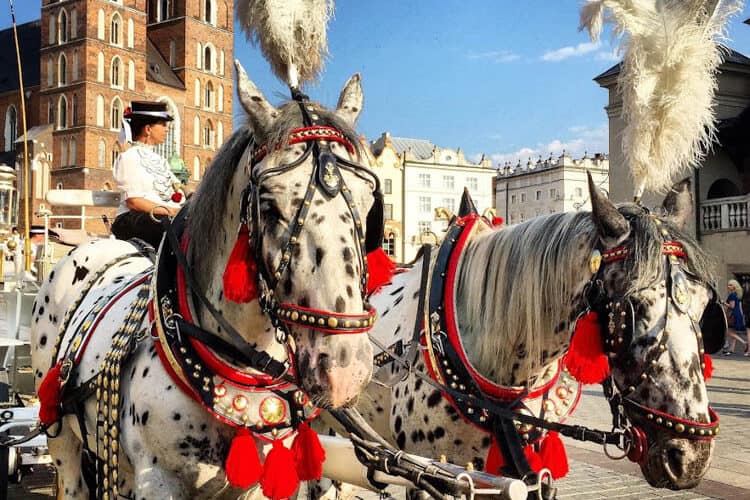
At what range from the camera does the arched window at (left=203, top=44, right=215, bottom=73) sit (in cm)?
5872

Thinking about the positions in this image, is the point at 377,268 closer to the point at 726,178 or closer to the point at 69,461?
the point at 69,461

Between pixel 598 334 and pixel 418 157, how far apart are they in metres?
73.1

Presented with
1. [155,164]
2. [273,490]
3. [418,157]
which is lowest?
[273,490]

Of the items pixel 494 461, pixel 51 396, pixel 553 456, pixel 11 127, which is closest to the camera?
pixel 51 396

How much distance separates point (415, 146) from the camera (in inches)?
3076

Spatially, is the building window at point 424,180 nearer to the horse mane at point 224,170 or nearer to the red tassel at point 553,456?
the red tassel at point 553,456

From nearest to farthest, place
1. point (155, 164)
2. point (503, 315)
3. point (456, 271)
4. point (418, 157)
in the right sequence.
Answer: point (503, 315) < point (456, 271) < point (155, 164) < point (418, 157)

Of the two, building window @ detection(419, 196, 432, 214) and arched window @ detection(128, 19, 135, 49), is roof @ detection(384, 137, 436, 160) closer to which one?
building window @ detection(419, 196, 432, 214)

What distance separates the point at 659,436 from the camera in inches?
105

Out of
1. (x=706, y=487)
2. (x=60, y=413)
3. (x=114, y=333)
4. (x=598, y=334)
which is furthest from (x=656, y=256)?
(x=706, y=487)

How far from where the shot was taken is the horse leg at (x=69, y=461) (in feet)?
11.2

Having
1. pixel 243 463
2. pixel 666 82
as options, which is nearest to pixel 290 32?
pixel 243 463

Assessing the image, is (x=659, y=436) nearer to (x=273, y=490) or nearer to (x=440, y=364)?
(x=440, y=364)

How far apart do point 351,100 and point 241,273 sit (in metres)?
0.70
